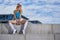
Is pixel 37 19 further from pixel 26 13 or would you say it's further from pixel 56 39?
pixel 56 39

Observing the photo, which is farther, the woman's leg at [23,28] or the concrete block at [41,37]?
the woman's leg at [23,28]

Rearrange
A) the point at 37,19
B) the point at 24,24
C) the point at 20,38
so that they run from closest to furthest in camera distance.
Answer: the point at 20,38 → the point at 24,24 → the point at 37,19

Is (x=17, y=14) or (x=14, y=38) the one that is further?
(x=17, y=14)

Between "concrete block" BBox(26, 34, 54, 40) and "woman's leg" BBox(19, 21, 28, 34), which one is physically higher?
"woman's leg" BBox(19, 21, 28, 34)

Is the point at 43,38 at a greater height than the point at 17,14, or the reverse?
the point at 17,14

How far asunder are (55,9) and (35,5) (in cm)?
96

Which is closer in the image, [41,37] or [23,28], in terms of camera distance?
[41,37]

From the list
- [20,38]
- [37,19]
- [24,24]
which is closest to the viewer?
[20,38]

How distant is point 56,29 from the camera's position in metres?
8.84

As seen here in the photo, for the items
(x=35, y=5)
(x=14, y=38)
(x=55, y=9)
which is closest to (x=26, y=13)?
(x=35, y=5)

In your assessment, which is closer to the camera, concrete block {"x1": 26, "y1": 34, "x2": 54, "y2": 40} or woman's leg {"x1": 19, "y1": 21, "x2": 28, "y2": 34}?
concrete block {"x1": 26, "y1": 34, "x2": 54, "y2": 40}

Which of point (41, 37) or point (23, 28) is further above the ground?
point (23, 28)

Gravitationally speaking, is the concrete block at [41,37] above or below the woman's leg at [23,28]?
below

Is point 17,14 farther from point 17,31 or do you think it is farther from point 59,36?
point 59,36
